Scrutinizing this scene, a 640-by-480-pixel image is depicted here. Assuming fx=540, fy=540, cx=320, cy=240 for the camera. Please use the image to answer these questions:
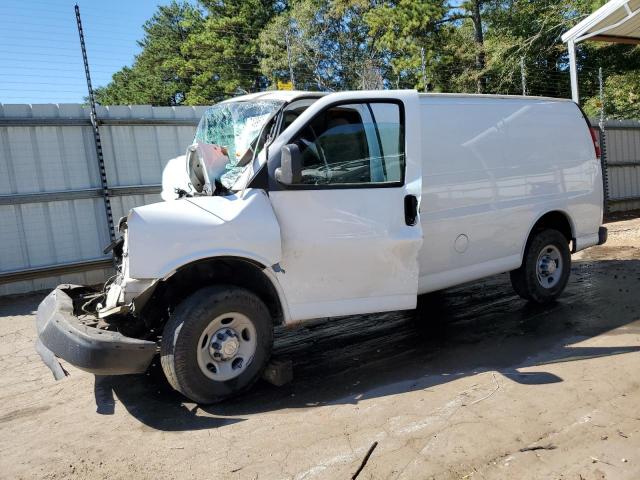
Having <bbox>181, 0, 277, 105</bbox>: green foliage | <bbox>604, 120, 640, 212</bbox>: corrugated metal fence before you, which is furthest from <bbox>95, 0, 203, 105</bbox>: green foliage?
<bbox>604, 120, 640, 212</bbox>: corrugated metal fence

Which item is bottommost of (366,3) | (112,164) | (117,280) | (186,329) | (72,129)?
(186,329)

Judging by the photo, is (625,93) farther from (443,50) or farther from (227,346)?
(227,346)

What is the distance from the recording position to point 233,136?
4.84 metres

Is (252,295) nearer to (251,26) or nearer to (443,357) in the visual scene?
(443,357)

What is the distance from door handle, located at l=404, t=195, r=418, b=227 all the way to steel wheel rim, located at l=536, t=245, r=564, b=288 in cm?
252

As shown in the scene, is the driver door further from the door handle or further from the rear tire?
the rear tire

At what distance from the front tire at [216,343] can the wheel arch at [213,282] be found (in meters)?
0.18

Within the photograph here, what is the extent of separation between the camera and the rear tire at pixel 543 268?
6.30 metres

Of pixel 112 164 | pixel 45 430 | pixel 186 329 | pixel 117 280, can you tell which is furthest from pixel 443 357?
pixel 112 164

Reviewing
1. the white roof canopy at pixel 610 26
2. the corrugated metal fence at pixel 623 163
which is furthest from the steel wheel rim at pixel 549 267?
the corrugated metal fence at pixel 623 163

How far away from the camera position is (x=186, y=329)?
3867mm

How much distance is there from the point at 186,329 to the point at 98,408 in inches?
45.3

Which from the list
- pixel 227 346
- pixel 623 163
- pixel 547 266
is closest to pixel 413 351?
pixel 227 346

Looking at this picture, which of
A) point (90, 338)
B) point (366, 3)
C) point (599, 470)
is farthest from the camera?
point (366, 3)
